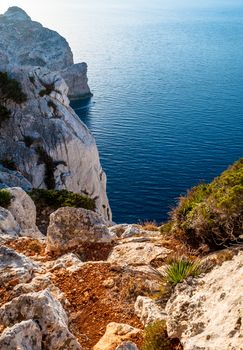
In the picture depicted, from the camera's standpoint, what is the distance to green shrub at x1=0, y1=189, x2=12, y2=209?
28891mm

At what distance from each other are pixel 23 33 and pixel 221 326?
194m

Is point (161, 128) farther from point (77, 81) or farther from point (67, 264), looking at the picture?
point (67, 264)

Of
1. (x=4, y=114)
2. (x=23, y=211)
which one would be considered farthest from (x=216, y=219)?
(x=4, y=114)

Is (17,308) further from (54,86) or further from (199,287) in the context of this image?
(54,86)

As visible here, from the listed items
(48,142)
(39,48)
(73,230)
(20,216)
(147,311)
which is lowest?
(48,142)

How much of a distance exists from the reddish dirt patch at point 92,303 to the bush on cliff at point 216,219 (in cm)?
458

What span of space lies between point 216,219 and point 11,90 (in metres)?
44.3

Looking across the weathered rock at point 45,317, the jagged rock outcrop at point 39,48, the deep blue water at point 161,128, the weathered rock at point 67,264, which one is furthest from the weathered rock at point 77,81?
the weathered rock at point 45,317

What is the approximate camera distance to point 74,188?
5675 cm

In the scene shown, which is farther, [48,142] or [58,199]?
[48,142]

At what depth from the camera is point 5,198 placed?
1147 inches

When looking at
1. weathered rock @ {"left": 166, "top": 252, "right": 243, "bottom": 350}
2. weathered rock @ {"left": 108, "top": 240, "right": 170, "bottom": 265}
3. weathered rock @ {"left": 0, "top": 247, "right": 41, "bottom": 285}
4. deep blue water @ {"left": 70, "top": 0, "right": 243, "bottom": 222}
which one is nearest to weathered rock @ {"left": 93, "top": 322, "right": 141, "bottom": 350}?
weathered rock @ {"left": 166, "top": 252, "right": 243, "bottom": 350}

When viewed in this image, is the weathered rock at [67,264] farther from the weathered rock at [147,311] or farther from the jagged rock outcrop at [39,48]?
the jagged rock outcrop at [39,48]

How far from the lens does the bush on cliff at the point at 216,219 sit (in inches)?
684
